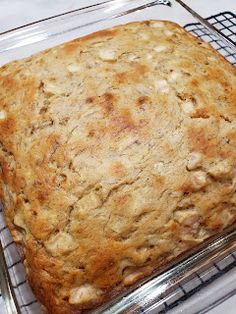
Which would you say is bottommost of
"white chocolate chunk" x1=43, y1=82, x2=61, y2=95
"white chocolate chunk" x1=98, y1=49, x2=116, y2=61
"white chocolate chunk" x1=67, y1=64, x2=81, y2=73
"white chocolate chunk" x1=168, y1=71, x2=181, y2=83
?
"white chocolate chunk" x1=43, y1=82, x2=61, y2=95

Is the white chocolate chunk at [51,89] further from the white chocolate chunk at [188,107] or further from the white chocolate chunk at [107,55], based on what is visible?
the white chocolate chunk at [188,107]

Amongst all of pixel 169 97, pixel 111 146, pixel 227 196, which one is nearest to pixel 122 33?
pixel 169 97

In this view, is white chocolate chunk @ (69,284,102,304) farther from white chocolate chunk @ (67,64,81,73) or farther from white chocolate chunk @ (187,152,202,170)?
white chocolate chunk @ (67,64,81,73)

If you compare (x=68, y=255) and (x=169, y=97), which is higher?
(x=169, y=97)

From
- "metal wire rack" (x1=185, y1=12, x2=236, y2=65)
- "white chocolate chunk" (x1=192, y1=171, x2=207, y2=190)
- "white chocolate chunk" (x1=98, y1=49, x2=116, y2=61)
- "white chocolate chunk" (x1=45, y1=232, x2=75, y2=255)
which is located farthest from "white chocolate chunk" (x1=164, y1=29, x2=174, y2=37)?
"white chocolate chunk" (x1=45, y1=232, x2=75, y2=255)

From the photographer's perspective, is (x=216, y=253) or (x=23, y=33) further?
(x=23, y=33)

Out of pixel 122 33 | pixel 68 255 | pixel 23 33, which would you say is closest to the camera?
pixel 68 255

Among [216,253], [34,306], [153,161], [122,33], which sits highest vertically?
[122,33]

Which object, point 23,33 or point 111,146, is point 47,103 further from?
point 23,33
